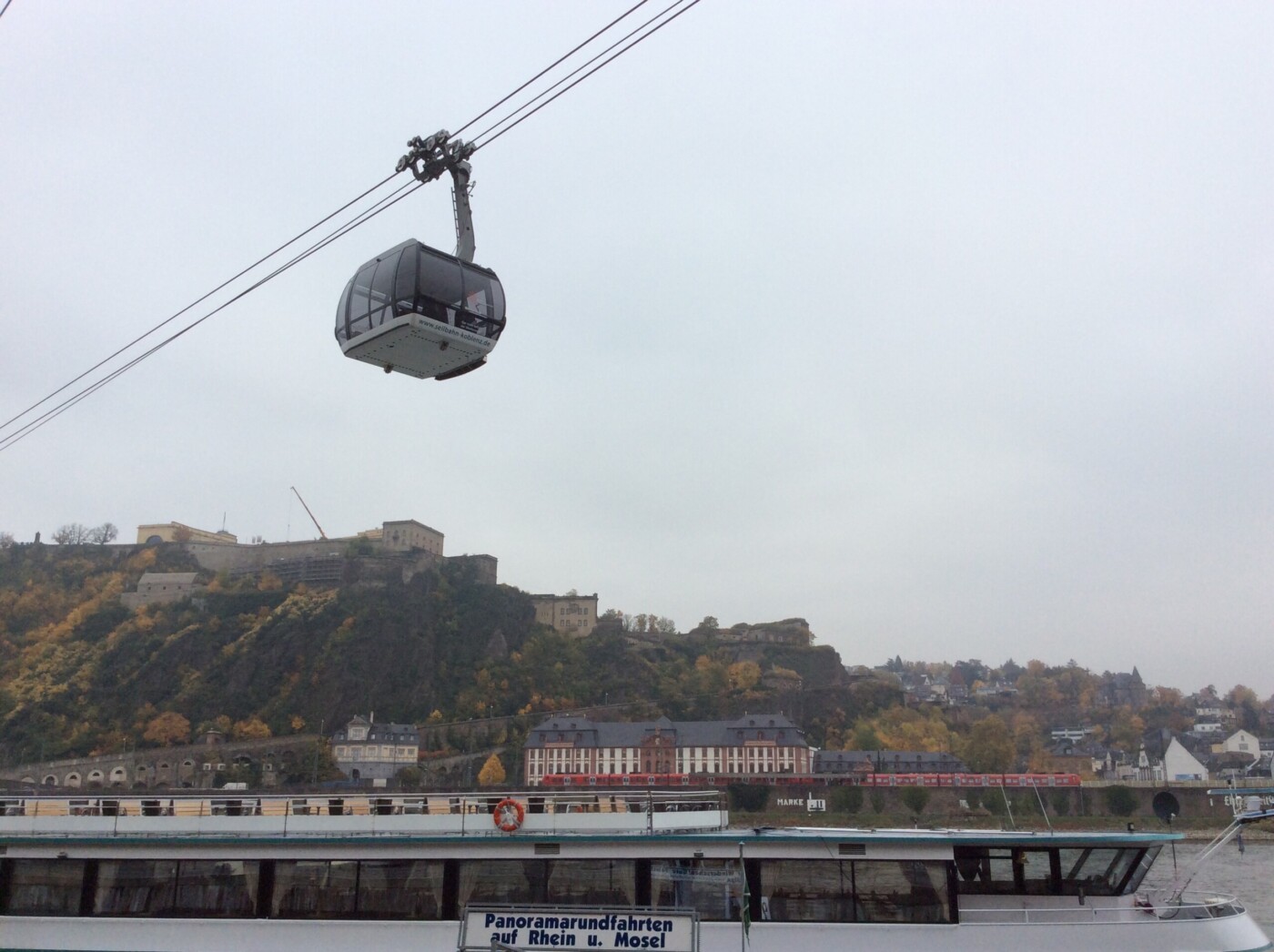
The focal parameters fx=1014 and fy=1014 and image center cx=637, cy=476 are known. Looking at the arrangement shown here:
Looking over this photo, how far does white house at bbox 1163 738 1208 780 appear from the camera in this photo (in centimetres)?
9969

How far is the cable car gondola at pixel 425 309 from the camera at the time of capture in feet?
31.9

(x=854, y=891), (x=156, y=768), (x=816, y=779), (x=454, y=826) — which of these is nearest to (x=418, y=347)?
(x=454, y=826)

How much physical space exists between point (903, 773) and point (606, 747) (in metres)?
26.3

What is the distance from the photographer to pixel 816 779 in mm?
81000

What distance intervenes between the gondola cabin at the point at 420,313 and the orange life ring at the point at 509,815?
22.4 ft

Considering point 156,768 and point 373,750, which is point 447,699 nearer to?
→ point 373,750

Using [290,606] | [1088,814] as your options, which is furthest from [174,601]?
[1088,814]

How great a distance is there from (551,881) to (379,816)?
2769 mm

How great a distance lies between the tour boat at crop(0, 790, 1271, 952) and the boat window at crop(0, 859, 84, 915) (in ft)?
0.09

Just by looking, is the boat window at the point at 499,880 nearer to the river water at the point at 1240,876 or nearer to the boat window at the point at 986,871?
the boat window at the point at 986,871

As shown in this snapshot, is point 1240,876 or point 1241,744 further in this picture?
point 1241,744

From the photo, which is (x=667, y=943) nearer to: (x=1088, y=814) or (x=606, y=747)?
(x=1088, y=814)

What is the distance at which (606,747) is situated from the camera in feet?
297

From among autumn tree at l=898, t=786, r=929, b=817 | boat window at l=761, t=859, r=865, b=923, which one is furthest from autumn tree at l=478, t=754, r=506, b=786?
boat window at l=761, t=859, r=865, b=923
